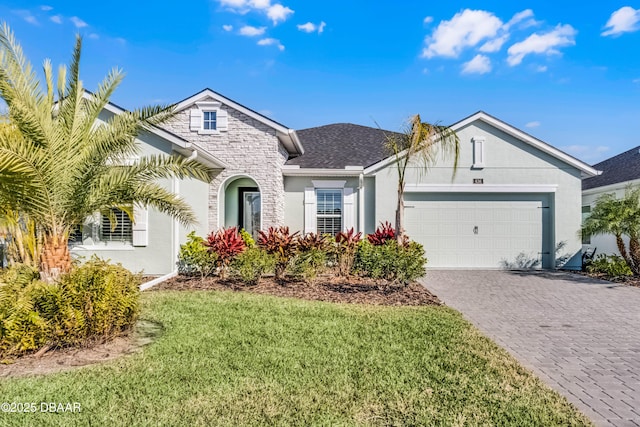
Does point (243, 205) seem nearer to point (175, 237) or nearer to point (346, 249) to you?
point (175, 237)

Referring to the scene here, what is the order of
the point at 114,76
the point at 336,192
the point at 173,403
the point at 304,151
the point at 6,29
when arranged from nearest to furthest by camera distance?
the point at 173,403, the point at 6,29, the point at 114,76, the point at 336,192, the point at 304,151

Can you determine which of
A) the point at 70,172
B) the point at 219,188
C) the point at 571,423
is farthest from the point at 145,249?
the point at 571,423

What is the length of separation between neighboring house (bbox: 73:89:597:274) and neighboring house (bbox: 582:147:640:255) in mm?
2007

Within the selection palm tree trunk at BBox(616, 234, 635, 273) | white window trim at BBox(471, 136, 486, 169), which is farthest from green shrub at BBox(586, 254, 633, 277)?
white window trim at BBox(471, 136, 486, 169)

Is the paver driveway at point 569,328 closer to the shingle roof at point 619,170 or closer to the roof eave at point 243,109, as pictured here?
the shingle roof at point 619,170

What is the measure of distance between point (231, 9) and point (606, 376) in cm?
1308

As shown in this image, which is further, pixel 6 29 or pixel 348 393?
pixel 6 29

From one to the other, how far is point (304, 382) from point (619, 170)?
721 inches

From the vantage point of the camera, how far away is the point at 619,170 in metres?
16.4

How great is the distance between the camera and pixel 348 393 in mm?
3854

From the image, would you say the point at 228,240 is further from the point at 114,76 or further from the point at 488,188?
the point at 488,188

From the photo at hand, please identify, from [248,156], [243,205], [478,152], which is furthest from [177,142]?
[478,152]

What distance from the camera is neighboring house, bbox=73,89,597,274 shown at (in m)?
13.2

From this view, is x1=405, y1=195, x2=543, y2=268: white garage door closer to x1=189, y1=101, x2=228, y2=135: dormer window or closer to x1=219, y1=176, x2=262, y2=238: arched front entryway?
x1=219, y1=176, x2=262, y2=238: arched front entryway
